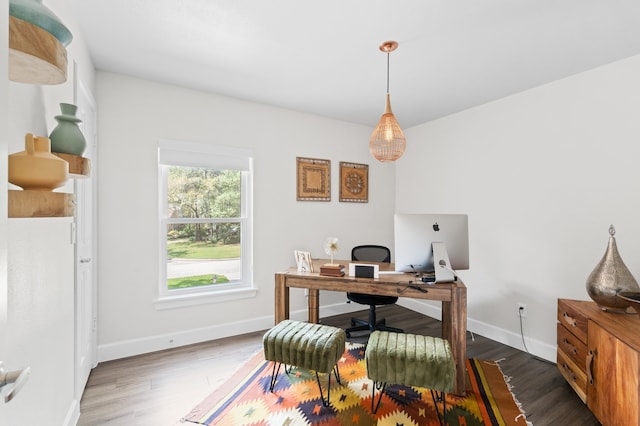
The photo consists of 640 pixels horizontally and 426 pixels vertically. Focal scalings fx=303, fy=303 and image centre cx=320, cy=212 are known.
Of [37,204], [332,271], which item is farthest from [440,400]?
[37,204]

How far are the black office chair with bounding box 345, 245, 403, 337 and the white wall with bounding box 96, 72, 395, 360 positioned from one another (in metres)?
0.60

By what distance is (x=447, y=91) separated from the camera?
3059 millimetres

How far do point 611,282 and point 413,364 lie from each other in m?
1.49

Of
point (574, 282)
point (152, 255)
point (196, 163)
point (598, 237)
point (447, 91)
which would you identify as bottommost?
point (574, 282)

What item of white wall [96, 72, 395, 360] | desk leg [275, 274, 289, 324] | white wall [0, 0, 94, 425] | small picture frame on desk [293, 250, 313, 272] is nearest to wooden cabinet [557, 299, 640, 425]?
small picture frame on desk [293, 250, 313, 272]

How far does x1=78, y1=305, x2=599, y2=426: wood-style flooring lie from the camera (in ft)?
6.61

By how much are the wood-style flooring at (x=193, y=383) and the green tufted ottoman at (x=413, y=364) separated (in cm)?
74

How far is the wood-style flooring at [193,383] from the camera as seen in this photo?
2.02 metres

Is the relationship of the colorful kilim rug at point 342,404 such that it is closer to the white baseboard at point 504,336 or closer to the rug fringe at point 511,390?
the rug fringe at point 511,390

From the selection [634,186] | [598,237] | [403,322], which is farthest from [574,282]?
[403,322]

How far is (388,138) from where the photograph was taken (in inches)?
92.4

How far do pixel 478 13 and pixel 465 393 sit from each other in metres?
2.59

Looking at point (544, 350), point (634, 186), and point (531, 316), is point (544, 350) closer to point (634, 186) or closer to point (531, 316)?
point (531, 316)

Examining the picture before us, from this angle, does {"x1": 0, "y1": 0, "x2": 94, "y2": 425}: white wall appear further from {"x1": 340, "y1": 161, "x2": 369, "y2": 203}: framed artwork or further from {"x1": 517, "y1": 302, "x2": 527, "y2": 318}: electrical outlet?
{"x1": 517, "y1": 302, "x2": 527, "y2": 318}: electrical outlet
